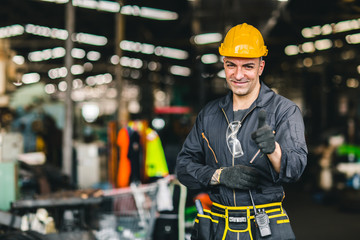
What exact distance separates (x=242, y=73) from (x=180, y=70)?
26947 mm

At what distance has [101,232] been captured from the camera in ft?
17.8

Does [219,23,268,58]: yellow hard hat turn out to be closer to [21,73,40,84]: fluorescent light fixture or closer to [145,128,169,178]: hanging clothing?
[145,128,169,178]: hanging clothing

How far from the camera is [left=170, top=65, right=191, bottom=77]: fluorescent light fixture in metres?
28.1

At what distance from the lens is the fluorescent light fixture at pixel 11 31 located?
45.6 ft

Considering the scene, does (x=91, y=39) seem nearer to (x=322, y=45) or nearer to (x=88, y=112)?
(x=88, y=112)

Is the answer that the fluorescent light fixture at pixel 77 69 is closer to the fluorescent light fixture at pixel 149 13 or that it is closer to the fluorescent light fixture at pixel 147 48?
the fluorescent light fixture at pixel 147 48

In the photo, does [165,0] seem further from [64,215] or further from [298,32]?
[64,215]

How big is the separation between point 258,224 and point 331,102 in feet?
75.3

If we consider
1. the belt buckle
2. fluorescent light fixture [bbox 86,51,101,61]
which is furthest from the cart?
fluorescent light fixture [bbox 86,51,101,61]

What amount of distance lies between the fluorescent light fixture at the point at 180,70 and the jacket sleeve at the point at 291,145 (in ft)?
82.1

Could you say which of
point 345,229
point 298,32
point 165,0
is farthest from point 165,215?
point 298,32

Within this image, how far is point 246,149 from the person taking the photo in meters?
2.68

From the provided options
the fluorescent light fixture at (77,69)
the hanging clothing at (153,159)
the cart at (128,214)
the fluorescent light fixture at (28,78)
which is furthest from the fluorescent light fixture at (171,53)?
the cart at (128,214)

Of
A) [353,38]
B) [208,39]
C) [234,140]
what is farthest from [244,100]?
[353,38]
